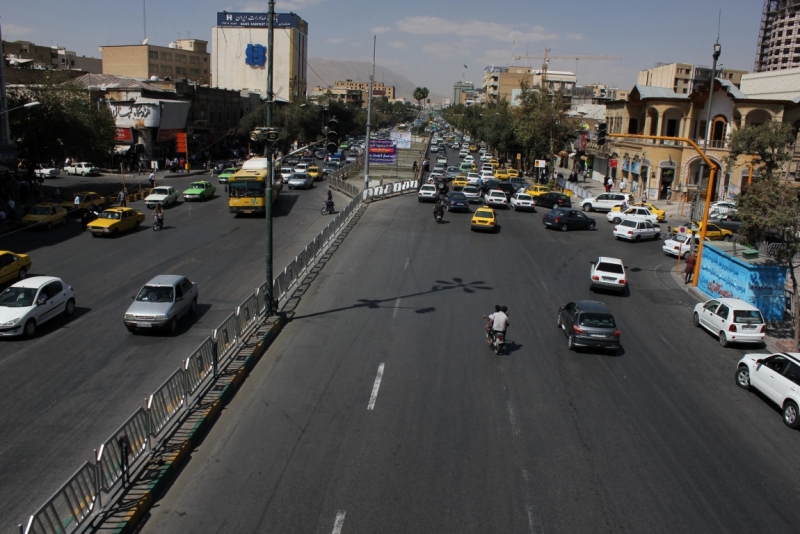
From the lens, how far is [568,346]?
18.6 metres

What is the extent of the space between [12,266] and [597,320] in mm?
20144

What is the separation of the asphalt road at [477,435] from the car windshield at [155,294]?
3624 mm

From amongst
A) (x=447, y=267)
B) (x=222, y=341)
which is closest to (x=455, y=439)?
(x=222, y=341)

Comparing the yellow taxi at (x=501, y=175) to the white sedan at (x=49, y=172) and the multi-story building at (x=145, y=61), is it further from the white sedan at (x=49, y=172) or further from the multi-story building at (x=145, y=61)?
the multi-story building at (x=145, y=61)

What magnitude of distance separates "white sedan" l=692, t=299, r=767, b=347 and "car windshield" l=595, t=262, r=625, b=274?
16.0 ft

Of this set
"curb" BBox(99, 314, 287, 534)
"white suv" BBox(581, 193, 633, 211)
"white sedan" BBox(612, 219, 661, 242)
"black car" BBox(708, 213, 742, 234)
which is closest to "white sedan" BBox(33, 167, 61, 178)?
"white suv" BBox(581, 193, 633, 211)

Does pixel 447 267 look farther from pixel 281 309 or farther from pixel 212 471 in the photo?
pixel 212 471

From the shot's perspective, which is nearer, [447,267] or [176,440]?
[176,440]

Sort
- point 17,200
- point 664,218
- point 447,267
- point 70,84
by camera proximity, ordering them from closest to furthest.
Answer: point 447,267
point 17,200
point 664,218
point 70,84

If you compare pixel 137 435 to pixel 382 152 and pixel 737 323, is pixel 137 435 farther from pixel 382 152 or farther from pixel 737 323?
pixel 382 152

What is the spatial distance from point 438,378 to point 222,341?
5.30m

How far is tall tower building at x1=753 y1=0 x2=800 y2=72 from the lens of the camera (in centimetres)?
14538

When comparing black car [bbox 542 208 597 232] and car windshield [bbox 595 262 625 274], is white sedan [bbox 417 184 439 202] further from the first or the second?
car windshield [bbox 595 262 625 274]

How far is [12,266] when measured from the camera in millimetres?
23141
